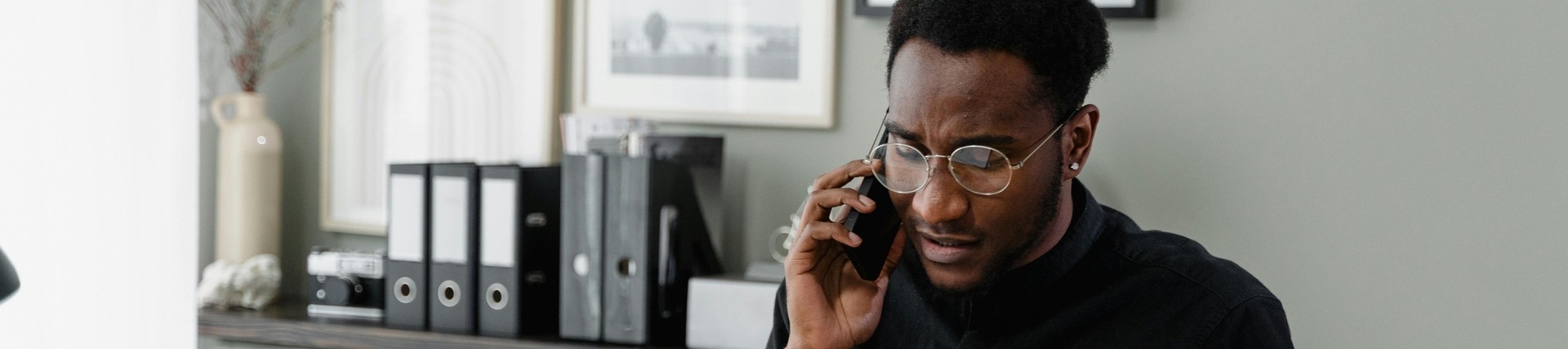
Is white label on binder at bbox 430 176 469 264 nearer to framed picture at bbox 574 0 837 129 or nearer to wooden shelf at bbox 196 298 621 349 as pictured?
wooden shelf at bbox 196 298 621 349

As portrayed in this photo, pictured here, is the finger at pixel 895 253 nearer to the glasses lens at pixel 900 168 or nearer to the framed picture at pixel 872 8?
the glasses lens at pixel 900 168

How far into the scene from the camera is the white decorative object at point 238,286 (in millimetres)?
2162

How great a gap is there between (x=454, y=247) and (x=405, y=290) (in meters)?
0.13

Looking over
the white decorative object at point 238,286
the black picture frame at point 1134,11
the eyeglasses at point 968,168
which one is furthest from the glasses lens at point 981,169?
the white decorative object at point 238,286

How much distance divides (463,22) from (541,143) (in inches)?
11.3

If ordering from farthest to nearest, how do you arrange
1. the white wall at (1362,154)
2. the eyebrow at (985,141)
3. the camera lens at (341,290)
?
1. the camera lens at (341,290)
2. the white wall at (1362,154)
3. the eyebrow at (985,141)

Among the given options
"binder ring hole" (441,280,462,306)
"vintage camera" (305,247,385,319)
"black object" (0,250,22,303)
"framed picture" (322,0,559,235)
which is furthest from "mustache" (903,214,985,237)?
"vintage camera" (305,247,385,319)

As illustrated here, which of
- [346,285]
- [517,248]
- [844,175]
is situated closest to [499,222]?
[517,248]

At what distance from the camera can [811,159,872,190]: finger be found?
4.08 ft

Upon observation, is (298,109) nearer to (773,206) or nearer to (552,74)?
(552,74)

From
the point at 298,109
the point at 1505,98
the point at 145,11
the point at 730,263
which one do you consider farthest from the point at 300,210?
the point at 1505,98

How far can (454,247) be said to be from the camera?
6.43ft

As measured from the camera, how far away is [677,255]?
191 cm

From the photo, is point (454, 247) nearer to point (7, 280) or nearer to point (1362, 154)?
point (7, 280)
